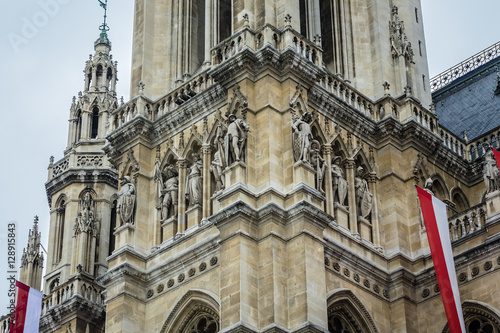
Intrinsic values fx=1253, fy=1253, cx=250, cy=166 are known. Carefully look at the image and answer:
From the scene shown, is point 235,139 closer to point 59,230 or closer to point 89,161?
point 89,161

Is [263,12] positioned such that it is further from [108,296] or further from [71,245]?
[71,245]

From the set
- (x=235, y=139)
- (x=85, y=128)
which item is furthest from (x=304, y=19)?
(x=85, y=128)

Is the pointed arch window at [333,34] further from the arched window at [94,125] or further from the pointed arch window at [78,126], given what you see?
the pointed arch window at [78,126]

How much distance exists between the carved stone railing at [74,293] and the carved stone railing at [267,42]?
10385 mm

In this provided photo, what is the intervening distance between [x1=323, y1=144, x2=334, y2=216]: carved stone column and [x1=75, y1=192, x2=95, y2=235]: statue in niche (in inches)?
489

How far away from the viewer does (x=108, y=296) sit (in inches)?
1328

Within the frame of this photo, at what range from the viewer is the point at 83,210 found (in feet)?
144

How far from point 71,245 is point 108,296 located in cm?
1103

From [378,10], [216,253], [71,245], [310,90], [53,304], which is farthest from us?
[71,245]

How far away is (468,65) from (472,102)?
3.15 m

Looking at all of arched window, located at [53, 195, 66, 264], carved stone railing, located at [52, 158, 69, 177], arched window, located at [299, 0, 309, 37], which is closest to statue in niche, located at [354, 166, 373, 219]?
arched window, located at [299, 0, 309, 37]

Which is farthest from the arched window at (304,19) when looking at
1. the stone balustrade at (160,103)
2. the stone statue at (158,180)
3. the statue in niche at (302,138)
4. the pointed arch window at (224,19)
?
the stone statue at (158,180)

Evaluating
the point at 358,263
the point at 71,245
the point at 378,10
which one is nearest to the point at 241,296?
the point at 358,263

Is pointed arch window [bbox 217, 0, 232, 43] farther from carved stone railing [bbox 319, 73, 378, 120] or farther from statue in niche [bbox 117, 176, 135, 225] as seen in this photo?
statue in niche [bbox 117, 176, 135, 225]
